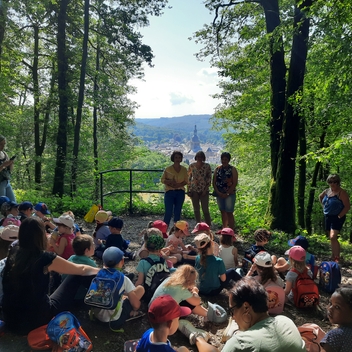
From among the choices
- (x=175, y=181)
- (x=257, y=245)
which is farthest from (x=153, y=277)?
(x=175, y=181)

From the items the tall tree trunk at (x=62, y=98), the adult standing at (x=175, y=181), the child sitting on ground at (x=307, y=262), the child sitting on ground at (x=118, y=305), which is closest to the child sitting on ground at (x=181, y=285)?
the child sitting on ground at (x=118, y=305)

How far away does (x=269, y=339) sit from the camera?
1846 millimetres

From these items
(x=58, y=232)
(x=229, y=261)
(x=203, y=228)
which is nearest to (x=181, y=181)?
(x=203, y=228)

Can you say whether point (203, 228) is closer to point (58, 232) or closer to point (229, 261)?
point (229, 261)

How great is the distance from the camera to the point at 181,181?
20.4 feet

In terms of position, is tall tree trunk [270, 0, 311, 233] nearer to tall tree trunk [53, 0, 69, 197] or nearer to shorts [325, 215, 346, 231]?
shorts [325, 215, 346, 231]

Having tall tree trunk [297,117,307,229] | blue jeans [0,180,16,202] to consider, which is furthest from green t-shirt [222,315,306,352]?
tall tree trunk [297,117,307,229]

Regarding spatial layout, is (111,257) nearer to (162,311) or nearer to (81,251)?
(81,251)

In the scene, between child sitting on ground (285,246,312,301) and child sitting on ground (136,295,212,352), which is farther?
child sitting on ground (285,246,312,301)

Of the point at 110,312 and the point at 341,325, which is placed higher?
the point at 341,325

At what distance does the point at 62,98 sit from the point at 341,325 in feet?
43.4

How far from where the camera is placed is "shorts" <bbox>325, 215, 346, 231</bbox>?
209 inches

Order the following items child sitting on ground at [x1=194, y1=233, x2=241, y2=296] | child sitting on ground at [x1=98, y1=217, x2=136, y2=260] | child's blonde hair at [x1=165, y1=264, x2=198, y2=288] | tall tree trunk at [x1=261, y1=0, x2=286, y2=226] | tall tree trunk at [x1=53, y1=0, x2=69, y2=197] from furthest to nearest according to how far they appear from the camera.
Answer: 1. tall tree trunk at [x1=53, y1=0, x2=69, y2=197]
2. tall tree trunk at [x1=261, y1=0, x2=286, y2=226]
3. child sitting on ground at [x1=98, y1=217, x2=136, y2=260]
4. child sitting on ground at [x1=194, y1=233, x2=241, y2=296]
5. child's blonde hair at [x1=165, y1=264, x2=198, y2=288]

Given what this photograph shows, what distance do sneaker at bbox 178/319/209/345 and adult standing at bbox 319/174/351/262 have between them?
3291 mm
